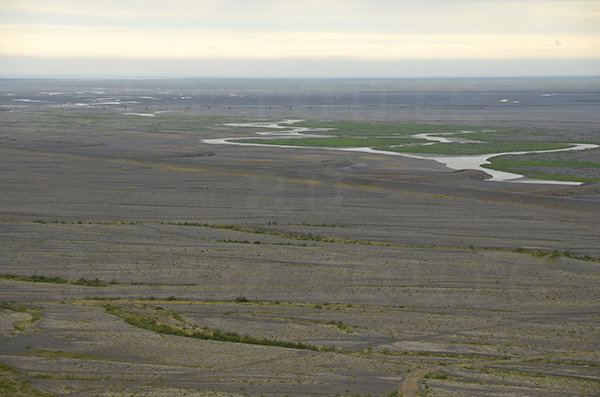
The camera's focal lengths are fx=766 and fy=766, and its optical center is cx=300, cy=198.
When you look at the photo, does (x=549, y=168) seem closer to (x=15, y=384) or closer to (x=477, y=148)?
(x=477, y=148)

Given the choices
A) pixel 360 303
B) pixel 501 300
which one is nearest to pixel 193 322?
pixel 360 303

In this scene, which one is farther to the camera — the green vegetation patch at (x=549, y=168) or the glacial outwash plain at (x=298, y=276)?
the green vegetation patch at (x=549, y=168)

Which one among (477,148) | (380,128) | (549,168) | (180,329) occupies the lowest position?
(180,329)

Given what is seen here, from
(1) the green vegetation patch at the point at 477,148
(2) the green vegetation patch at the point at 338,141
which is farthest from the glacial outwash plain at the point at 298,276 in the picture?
(2) the green vegetation patch at the point at 338,141

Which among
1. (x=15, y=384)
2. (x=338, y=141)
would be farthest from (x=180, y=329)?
(x=338, y=141)

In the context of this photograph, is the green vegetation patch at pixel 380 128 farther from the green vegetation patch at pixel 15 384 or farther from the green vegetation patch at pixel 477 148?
the green vegetation patch at pixel 15 384

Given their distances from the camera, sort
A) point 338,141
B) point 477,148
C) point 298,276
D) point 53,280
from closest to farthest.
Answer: point 53,280 → point 298,276 → point 477,148 → point 338,141

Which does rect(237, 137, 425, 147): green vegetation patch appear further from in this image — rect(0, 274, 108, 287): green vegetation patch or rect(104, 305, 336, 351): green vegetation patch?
rect(104, 305, 336, 351): green vegetation patch

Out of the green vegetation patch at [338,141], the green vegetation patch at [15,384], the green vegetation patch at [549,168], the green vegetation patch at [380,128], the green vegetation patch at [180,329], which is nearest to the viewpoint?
the green vegetation patch at [15,384]

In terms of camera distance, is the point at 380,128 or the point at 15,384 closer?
the point at 15,384

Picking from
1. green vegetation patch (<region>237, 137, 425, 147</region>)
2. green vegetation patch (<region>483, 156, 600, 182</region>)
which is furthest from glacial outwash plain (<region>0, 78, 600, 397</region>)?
green vegetation patch (<region>237, 137, 425, 147</region>)
